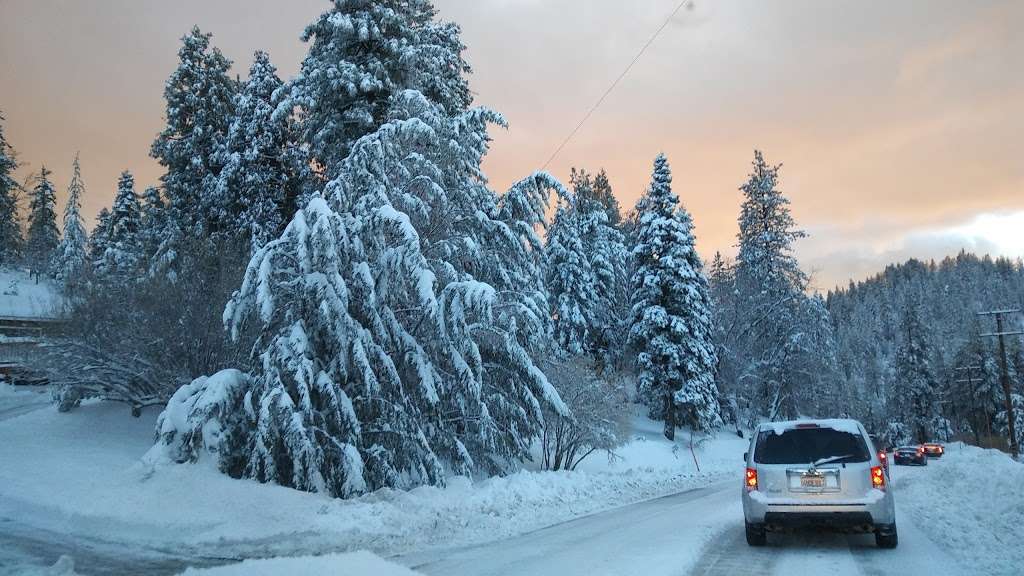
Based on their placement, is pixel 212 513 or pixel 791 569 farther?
pixel 212 513

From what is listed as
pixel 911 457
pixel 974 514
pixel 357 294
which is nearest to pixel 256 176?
pixel 357 294

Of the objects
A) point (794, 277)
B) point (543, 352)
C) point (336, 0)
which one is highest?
point (336, 0)

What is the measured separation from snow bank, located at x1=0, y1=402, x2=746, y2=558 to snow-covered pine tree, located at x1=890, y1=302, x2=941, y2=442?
69869 millimetres

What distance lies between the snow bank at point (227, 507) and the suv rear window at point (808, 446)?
4.27 m

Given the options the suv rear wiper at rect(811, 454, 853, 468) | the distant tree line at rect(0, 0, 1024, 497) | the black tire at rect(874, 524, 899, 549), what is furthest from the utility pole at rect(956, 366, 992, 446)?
the suv rear wiper at rect(811, 454, 853, 468)

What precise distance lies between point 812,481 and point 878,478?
2.78ft

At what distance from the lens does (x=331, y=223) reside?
1361 cm

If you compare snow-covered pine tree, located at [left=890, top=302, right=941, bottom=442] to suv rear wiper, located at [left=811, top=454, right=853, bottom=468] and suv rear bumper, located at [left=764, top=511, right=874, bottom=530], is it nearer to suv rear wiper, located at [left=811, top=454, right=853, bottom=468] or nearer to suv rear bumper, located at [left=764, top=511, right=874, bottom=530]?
suv rear wiper, located at [left=811, top=454, right=853, bottom=468]

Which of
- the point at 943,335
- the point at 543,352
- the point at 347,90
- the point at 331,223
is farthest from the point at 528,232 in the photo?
A: the point at 943,335

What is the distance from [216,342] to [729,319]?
4161 cm

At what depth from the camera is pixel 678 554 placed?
848cm

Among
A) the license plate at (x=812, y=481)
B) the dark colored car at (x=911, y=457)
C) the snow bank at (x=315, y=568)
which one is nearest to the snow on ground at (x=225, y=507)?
the snow bank at (x=315, y=568)

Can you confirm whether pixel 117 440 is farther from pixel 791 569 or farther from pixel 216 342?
pixel 791 569

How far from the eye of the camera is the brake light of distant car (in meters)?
8.63
